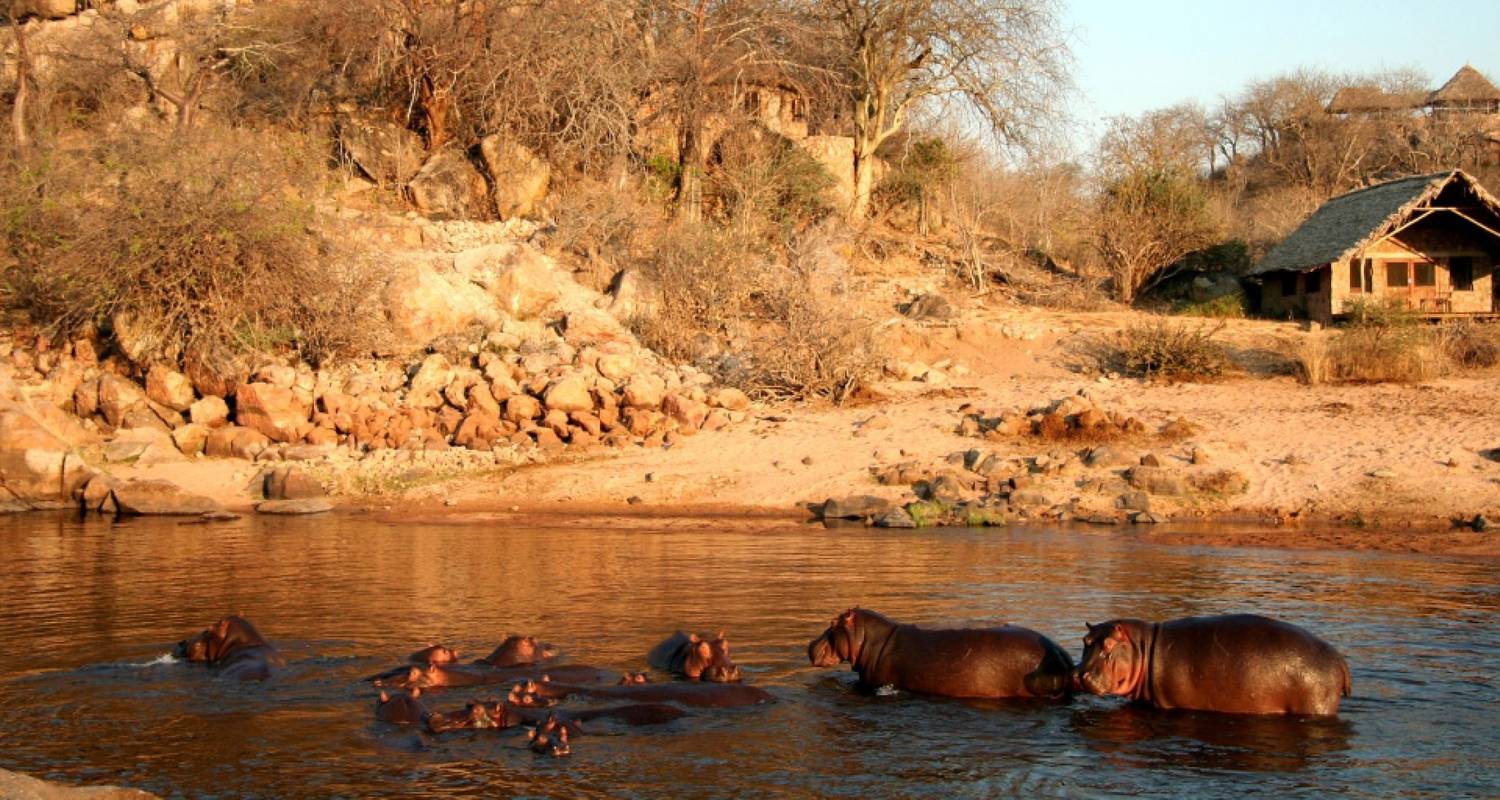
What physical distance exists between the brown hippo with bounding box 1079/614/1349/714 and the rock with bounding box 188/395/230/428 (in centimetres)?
1644

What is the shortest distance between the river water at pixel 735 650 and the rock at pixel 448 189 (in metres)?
13.9

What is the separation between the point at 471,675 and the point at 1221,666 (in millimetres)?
4387

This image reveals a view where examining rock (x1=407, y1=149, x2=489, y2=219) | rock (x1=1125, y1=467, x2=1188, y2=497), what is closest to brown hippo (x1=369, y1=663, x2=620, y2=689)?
rock (x1=1125, y1=467, x2=1188, y2=497)

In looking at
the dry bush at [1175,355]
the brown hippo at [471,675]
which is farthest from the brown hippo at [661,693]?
the dry bush at [1175,355]

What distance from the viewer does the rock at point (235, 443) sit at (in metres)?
19.8

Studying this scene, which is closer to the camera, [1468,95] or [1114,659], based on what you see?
[1114,659]

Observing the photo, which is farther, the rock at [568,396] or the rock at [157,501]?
the rock at [568,396]

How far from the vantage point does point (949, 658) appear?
26.2 ft

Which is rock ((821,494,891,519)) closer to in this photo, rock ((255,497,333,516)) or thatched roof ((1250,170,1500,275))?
rock ((255,497,333,516))

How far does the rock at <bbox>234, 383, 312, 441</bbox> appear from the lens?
20188 millimetres

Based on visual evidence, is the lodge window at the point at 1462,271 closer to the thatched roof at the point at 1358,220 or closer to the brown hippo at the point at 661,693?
the thatched roof at the point at 1358,220

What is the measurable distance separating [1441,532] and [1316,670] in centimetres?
938

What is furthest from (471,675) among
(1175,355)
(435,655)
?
(1175,355)

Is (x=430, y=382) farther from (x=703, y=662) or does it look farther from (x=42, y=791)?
(x=42, y=791)
